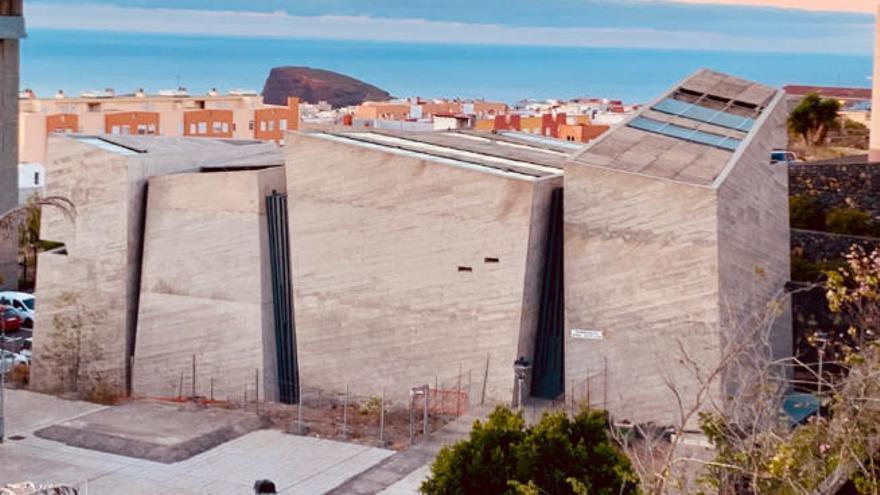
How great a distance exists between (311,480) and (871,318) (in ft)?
27.2

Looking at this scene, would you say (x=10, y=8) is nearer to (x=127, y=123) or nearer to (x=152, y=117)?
(x=127, y=123)

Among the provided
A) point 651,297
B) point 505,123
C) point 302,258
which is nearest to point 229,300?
point 302,258

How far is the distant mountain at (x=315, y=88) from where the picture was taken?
456ft

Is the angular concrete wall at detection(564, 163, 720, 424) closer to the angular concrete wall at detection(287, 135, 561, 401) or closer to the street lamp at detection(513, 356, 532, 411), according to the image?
the street lamp at detection(513, 356, 532, 411)

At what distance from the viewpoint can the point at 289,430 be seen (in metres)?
21.8

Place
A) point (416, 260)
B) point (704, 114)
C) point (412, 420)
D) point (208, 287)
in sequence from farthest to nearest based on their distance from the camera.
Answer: point (704, 114) < point (208, 287) < point (416, 260) < point (412, 420)

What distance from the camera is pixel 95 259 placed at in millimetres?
24984

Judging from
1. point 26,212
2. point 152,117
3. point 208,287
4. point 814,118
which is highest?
point 152,117

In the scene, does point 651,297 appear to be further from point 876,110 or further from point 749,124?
point 876,110

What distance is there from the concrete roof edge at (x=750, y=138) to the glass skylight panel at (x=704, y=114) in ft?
0.95

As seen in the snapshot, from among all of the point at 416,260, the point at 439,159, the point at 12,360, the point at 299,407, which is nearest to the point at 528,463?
the point at 416,260

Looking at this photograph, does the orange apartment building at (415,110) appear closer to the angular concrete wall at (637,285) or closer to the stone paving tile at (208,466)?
the angular concrete wall at (637,285)

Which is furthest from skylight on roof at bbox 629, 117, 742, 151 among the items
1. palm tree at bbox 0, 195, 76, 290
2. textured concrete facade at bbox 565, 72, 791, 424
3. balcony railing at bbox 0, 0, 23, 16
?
balcony railing at bbox 0, 0, 23, 16

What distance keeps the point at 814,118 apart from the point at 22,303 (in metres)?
26.3
